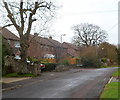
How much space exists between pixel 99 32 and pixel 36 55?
32.7 meters

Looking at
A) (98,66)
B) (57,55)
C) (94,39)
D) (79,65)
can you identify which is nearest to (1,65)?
(57,55)

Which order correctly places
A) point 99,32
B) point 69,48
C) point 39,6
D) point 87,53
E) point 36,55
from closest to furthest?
point 39,6 < point 36,55 < point 87,53 < point 99,32 < point 69,48

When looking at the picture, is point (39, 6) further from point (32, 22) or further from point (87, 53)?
point (87, 53)

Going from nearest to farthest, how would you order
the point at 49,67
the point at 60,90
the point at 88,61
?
the point at 60,90
the point at 49,67
the point at 88,61

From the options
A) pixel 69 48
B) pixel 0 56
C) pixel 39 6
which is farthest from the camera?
pixel 69 48

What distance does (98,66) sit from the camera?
175 feet

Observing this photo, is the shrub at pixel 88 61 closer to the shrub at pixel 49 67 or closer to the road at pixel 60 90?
the shrub at pixel 49 67

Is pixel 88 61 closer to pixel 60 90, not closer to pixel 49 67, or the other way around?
pixel 49 67

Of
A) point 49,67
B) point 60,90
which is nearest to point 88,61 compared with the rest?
point 49,67

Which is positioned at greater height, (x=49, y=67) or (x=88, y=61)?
Answer: (x=88, y=61)

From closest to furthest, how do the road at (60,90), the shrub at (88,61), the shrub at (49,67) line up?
the road at (60,90)
the shrub at (49,67)
the shrub at (88,61)

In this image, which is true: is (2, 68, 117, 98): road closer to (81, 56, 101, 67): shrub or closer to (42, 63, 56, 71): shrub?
(42, 63, 56, 71): shrub

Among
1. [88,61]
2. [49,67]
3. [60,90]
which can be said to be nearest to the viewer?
[60,90]

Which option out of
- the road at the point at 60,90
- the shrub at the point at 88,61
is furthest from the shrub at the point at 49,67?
the road at the point at 60,90
